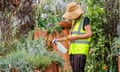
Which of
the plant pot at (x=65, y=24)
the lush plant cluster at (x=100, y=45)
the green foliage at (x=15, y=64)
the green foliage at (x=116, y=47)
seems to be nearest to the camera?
the green foliage at (x=15, y=64)

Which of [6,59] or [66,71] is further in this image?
[66,71]

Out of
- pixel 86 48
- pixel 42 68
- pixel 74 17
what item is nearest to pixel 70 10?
pixel 74 17

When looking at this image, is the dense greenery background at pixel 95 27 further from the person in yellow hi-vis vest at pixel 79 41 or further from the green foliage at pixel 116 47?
the person in yellow hi-vis vest at pixel 79 41

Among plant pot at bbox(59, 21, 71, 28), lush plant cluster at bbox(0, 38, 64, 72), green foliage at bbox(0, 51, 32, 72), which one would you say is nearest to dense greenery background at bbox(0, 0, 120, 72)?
plant pot at bbox(59, 21, 71, 28)

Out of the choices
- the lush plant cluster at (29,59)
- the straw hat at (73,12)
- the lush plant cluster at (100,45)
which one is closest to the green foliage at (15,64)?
the lush plant cluster at (29,59)

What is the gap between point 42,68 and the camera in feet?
17.9

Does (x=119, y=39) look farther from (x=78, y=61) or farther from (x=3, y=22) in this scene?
(x=3, y=22)

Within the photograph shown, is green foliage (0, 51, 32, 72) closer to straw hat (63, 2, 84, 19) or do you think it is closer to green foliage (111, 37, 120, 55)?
straw hat (63, 2, 84, 19)

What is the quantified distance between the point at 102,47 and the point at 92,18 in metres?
0.54

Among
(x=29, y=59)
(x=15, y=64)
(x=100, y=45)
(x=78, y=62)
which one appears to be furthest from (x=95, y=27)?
(x=15, y=64)

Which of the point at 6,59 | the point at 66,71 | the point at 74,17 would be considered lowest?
the point at 66,71

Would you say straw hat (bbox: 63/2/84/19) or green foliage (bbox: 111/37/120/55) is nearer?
straw hat (bbox: 63/2/84/19)

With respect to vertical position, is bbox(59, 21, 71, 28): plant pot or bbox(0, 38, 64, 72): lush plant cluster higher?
bbox(59, 21, 71, 28): plant pot

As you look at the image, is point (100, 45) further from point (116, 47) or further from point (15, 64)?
point (15, 64)
